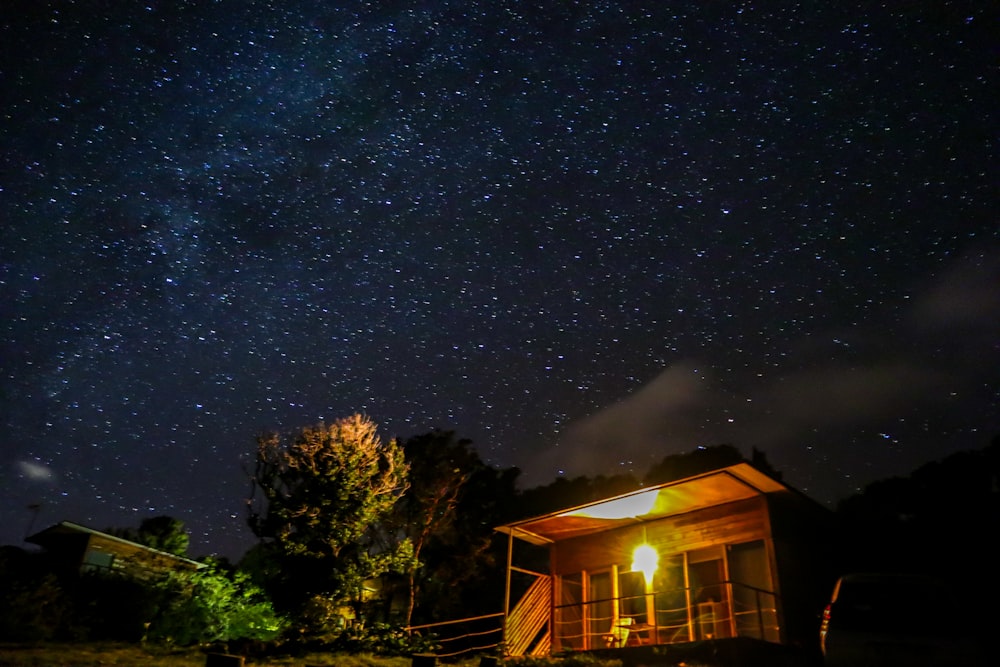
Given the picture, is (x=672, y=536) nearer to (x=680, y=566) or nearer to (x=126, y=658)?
(x=680, y=566)

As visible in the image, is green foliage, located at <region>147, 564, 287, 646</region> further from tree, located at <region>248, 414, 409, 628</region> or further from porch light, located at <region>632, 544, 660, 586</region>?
porch light, located at <region>632, 544, 660, 586</region>

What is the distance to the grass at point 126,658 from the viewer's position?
11.1 m

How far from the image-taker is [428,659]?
220 inches

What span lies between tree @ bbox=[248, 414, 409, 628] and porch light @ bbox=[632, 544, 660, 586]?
7.18 meters

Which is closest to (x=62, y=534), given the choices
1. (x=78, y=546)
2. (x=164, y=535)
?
(x=78, y=546)

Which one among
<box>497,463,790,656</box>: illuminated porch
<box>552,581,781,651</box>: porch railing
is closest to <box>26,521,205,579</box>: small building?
<box>497,463,790,656</box>: illuminated porch

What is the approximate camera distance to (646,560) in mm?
16453

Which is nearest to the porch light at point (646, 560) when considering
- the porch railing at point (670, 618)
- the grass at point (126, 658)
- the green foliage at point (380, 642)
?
the porch railing at point (670, 618)

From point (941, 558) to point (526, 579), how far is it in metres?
22.8

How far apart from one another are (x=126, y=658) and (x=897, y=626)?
12639mm

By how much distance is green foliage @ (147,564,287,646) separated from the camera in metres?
17.5

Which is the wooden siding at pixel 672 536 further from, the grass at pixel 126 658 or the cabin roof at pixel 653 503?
the grass at pixel 126 658

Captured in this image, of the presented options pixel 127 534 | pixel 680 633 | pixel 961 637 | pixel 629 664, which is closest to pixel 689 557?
pixel 680 633

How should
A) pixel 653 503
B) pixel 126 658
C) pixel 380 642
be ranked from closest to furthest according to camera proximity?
pixel 126 658, pixel 653 503, pixel 380 642
